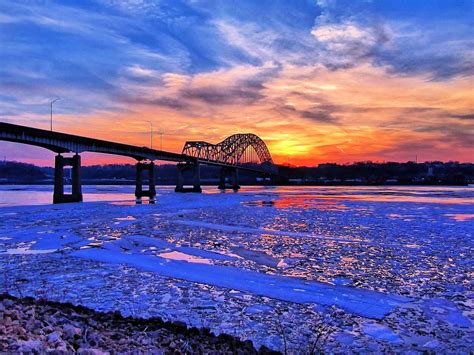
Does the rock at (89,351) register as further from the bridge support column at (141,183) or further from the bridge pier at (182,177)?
the bridge pier at (182,177)

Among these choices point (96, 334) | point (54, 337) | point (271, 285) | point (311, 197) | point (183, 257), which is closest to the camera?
point (54, 337)

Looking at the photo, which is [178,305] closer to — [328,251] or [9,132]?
[328,251]

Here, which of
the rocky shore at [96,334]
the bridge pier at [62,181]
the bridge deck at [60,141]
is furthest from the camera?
the bridge pier at [62,181]

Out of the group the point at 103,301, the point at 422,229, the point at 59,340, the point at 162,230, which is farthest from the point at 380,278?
the point at 162,230

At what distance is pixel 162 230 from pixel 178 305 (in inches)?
475

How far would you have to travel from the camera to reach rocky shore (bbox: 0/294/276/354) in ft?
14.6

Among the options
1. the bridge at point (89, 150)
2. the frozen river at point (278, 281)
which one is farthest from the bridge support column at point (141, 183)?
the frozen river at point (278, 281)

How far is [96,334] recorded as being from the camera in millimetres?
4914

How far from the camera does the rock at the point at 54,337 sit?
4.58 m

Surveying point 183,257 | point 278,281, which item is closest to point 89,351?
point 278,281

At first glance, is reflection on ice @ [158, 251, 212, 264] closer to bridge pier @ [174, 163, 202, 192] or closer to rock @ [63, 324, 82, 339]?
rock @ [63, 324, 82, 339]

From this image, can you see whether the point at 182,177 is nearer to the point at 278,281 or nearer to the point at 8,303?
the point at 278,281

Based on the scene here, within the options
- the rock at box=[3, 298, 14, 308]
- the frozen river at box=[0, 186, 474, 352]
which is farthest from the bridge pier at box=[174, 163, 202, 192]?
the rock at box=[3, 298, 14, 308]

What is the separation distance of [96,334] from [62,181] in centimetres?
4801
